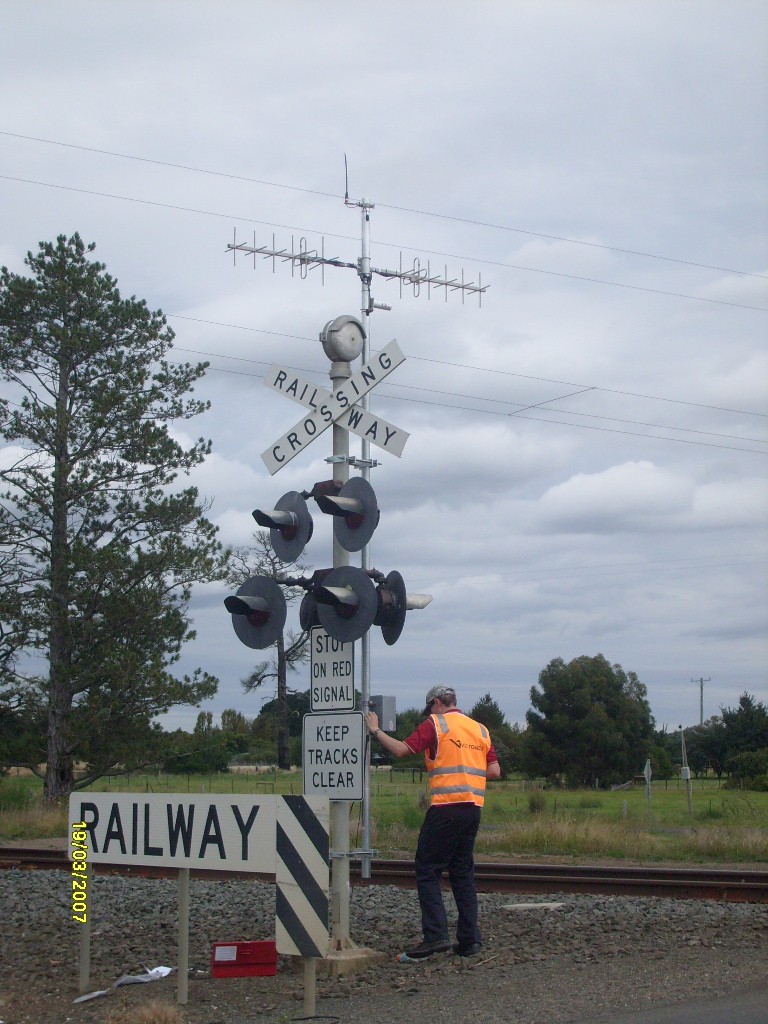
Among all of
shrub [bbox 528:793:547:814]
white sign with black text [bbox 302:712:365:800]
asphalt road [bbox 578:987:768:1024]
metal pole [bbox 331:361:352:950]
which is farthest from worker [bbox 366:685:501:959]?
shrub [bbox 528:793:547:814]

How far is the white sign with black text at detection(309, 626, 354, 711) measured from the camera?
8562 millimetres

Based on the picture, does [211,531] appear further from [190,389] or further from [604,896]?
[604,896]

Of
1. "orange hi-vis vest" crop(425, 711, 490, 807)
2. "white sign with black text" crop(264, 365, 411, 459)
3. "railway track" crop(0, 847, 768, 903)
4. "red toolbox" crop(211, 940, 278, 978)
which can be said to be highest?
"white sign with black text" crop(264, 365, 411, 459)

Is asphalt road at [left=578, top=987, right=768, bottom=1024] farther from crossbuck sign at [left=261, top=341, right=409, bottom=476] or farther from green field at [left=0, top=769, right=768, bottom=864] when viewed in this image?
green field at [left=0, top=769, right=768, bottom=864]

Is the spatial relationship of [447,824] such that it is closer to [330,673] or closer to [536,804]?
[330,673]

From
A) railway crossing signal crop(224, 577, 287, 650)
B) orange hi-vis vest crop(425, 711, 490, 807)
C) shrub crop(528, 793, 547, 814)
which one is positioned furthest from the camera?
shrub crop(528, 793, 547, 814)

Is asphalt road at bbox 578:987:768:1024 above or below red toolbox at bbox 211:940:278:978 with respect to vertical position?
below

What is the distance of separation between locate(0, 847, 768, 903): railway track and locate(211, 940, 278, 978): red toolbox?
3.88 m

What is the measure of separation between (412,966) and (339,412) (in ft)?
13.0

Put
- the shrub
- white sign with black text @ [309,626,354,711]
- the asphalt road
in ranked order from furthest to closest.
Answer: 1. the shrub
2. white sign with black text @ [309,626,354,711]
3. the asphalt road

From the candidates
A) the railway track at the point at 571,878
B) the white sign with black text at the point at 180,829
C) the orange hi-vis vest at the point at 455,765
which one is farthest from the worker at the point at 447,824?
the railway track at the point at 571,878

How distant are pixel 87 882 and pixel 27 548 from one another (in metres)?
22.8

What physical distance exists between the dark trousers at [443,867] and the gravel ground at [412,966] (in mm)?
213

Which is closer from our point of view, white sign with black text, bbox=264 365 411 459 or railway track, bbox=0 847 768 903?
white sign with black text, bbox=264 365 411 459
